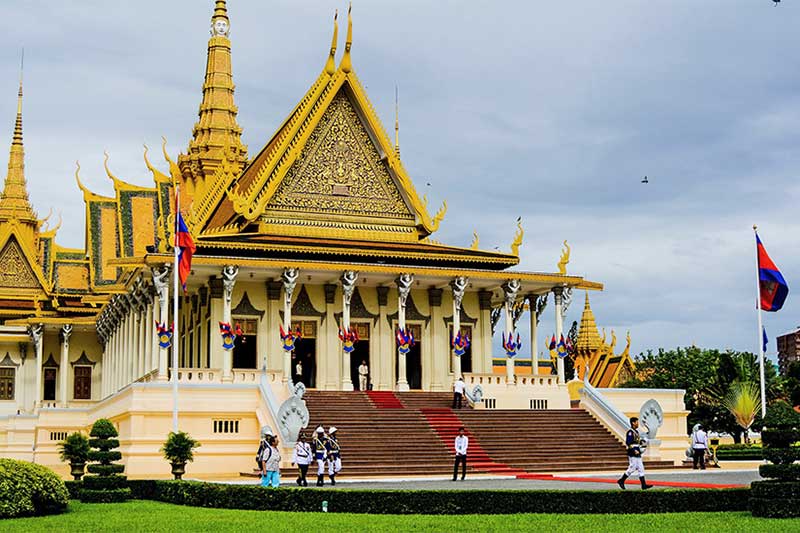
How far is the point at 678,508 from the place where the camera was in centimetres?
1730

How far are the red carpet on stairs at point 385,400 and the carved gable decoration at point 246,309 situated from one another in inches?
207

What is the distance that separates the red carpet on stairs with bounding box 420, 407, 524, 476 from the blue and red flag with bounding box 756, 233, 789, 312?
1084 centimetres

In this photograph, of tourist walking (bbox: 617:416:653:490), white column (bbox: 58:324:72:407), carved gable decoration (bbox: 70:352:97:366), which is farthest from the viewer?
carved gable decoration (bbox: 70:352:97:366)

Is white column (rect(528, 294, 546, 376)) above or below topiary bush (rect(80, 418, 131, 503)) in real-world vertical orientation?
above

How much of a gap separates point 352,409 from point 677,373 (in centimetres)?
2861

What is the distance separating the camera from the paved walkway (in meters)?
22.2

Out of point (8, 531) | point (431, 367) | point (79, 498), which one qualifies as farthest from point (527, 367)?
point (8, 531)

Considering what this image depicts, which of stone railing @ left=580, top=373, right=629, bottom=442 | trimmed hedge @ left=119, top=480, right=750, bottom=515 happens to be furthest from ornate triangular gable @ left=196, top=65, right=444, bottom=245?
trimmed hedge @ left=119, top=480, right=750, bottom=515

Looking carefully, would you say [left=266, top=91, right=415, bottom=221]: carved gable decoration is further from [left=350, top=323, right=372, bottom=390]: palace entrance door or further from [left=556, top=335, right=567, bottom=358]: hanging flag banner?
[left=556, top=335, right=567, bottom=358]: hanging flag banner

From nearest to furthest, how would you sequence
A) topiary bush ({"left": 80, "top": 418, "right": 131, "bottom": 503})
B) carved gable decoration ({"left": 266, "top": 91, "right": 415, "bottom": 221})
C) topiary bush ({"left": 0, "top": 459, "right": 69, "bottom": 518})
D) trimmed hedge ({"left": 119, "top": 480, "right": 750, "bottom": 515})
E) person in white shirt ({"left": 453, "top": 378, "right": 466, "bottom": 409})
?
1. trimmed hedge ({"left": 119, "top": 480, "right": 750, "bottom": 515})
2. topiary bush ({"left": 0, "top": 459, "right": 69, "bottom": 518})
3. topiary bush ({"left": 80, "top": 418, "right": 131, "bottom": 503})
4. person in white shirt ({"left": 453, "top": 378, "right": 466, "bottom": 409})
5. carved gable decoration ({"left": 266, "top": 91, "right": 415, "bottom": 221})

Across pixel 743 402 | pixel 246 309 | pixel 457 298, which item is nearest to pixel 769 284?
pixel 743 402

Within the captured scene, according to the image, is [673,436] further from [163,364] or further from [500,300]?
[163,364]

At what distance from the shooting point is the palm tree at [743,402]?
4131cm

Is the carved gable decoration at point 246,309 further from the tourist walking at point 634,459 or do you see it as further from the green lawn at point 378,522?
the green lawn at point 378,522
